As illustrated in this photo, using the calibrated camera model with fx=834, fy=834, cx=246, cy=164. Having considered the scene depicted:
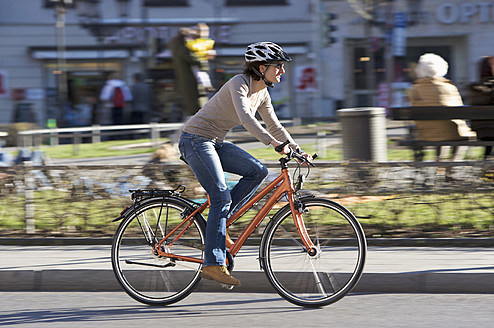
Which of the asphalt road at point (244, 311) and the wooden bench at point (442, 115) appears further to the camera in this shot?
the wooden bench at point (442, 115)

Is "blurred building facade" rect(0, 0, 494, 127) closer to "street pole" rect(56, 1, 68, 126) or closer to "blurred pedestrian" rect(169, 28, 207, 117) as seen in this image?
"street pole" rect(56, 1, 68, 126)

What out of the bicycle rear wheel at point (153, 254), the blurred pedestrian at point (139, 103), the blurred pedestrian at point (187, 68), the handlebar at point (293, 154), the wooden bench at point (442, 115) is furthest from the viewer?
the blurred pedestrian at point (139, 103)

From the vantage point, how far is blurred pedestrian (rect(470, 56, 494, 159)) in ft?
27.4

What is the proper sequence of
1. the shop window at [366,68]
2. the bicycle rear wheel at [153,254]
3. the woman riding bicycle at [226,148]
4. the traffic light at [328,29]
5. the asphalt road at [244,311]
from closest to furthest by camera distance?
the asphalt road at [244,311]
the woman riding bicycle at [226,148]
the bicycle rear wheel at [153,254]
the shop window at [366,68]
the traffic light at [328,29]

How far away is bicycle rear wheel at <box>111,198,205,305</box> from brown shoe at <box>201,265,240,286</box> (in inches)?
6.9

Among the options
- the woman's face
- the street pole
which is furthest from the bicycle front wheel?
the street pole

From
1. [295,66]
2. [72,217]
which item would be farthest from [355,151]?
[295,66]

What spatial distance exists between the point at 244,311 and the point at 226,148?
1022 millimetres

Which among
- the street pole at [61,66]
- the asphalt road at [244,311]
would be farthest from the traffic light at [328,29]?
the asphalt road at [244,311]

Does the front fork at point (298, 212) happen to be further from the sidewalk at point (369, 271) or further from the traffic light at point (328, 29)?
the traffic light at point (328, 29)

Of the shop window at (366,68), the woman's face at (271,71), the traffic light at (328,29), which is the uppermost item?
the traffic light at (328,29)

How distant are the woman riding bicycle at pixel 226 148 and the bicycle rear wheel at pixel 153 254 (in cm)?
21

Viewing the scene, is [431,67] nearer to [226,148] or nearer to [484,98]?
[484,98]

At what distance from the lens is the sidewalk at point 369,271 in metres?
5.59
